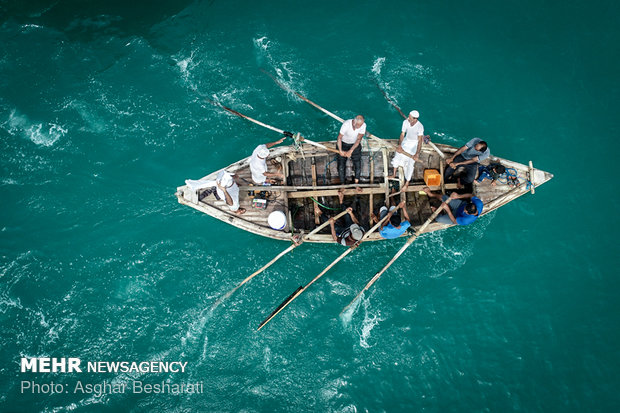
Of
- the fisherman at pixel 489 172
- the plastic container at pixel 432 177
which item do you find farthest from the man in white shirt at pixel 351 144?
the fisherman at pixel 489 172

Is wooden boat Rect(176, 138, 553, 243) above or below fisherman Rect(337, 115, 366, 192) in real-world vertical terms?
below

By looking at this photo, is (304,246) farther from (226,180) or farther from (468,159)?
(468,159)

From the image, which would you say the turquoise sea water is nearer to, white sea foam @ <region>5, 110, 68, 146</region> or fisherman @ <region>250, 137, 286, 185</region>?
white sea foam @ <region>5, 110, 68, 146</region>

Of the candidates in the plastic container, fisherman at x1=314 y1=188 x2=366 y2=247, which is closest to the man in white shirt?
fisherman at x1=314 y1=188 x2=366 y2=247

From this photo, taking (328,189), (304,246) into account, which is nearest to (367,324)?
(304,246)

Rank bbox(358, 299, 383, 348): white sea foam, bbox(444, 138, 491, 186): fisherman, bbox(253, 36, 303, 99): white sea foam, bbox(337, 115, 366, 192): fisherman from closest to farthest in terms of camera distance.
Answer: bbox(337, 115, 366, 192): fisherman → bbox(444, 138, 491, 186): fisherman → bbox(358, 299, 383, 348): white sea foam → bbox(253, 36, 303, 99): white sea foam

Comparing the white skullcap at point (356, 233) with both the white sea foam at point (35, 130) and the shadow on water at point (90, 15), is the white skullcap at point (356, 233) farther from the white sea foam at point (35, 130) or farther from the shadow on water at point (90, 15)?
the shadow on water at point (90, 15)
